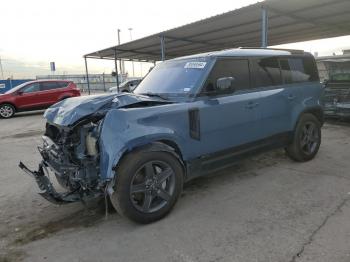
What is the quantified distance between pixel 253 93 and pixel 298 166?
173 cm

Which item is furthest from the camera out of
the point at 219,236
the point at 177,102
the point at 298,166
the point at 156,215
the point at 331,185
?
the point at 298,166

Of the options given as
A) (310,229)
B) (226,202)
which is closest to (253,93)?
(226,202)

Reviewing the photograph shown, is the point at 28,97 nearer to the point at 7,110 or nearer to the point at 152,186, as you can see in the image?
the point at 7,110

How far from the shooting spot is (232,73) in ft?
15.8

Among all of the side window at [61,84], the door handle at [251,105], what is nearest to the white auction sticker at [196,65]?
→ the door handle at [251,105]

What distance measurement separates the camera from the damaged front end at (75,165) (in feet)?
12.0

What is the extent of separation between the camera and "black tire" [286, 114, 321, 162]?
19.0 ft

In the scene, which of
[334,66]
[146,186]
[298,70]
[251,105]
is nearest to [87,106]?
[146,186]

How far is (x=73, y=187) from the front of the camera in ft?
12.3

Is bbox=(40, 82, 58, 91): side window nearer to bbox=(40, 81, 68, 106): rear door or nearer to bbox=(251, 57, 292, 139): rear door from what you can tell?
bbox=(40, 81, 68, 106): rear door

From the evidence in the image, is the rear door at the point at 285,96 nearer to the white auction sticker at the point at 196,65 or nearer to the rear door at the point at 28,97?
the white auction sticker at the point at 196,65

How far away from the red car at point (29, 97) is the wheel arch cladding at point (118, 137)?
14.0 m

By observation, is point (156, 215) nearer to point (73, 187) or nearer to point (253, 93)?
point (73, 187)

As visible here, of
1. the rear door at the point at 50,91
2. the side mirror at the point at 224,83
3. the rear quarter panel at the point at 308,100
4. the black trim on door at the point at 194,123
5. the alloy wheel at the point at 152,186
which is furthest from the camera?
the rear door at the point at 50,91
